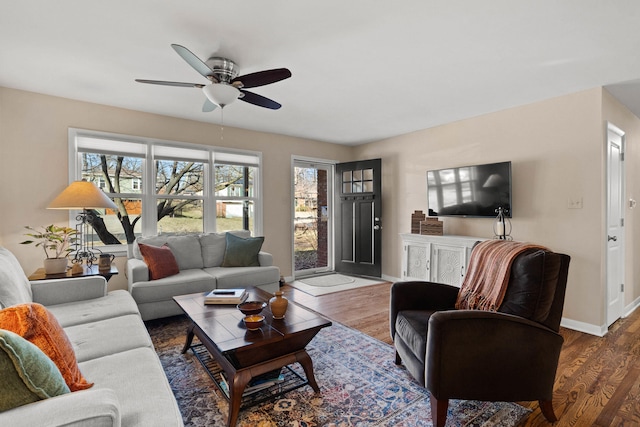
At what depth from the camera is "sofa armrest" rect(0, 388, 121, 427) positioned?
0.87 meters

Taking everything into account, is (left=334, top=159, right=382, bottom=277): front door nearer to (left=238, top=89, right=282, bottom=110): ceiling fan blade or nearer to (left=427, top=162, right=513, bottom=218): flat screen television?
(left=427, top=162, right=513, bottom=218): flat screen television

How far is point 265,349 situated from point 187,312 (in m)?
0.80

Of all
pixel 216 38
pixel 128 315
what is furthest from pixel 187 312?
pixel 216 38

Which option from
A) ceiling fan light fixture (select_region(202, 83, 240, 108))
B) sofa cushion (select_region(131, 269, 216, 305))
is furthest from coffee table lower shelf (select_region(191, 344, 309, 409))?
ceiling fan light fixture (select_region(202, 83, 240, 108))

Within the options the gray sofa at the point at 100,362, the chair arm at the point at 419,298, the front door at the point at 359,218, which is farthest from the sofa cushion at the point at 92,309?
the front door at the point at 359,218

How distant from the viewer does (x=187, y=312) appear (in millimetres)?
2295

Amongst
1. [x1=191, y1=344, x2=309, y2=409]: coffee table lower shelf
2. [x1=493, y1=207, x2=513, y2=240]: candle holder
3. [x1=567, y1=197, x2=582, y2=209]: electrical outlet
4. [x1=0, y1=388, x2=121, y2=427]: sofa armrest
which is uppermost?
[x1=567, y1=197, x2=582, y2=209]: electrical outlet

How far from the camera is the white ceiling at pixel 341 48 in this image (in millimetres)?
1927

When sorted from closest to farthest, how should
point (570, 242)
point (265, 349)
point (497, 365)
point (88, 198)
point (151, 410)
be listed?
point (151, 410)
point (497, 365)
point (265, 349)
point (88, 198)
point (570, 242)

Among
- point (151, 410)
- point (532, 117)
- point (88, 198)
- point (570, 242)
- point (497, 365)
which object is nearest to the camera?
point (151, 410)

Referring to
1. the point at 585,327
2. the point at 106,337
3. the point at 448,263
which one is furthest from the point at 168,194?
the point at 585,327

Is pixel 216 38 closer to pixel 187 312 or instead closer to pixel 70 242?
pixel 187 312

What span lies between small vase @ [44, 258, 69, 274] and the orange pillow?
207 cm

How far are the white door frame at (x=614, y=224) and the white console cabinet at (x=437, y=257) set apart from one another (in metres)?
1.21
